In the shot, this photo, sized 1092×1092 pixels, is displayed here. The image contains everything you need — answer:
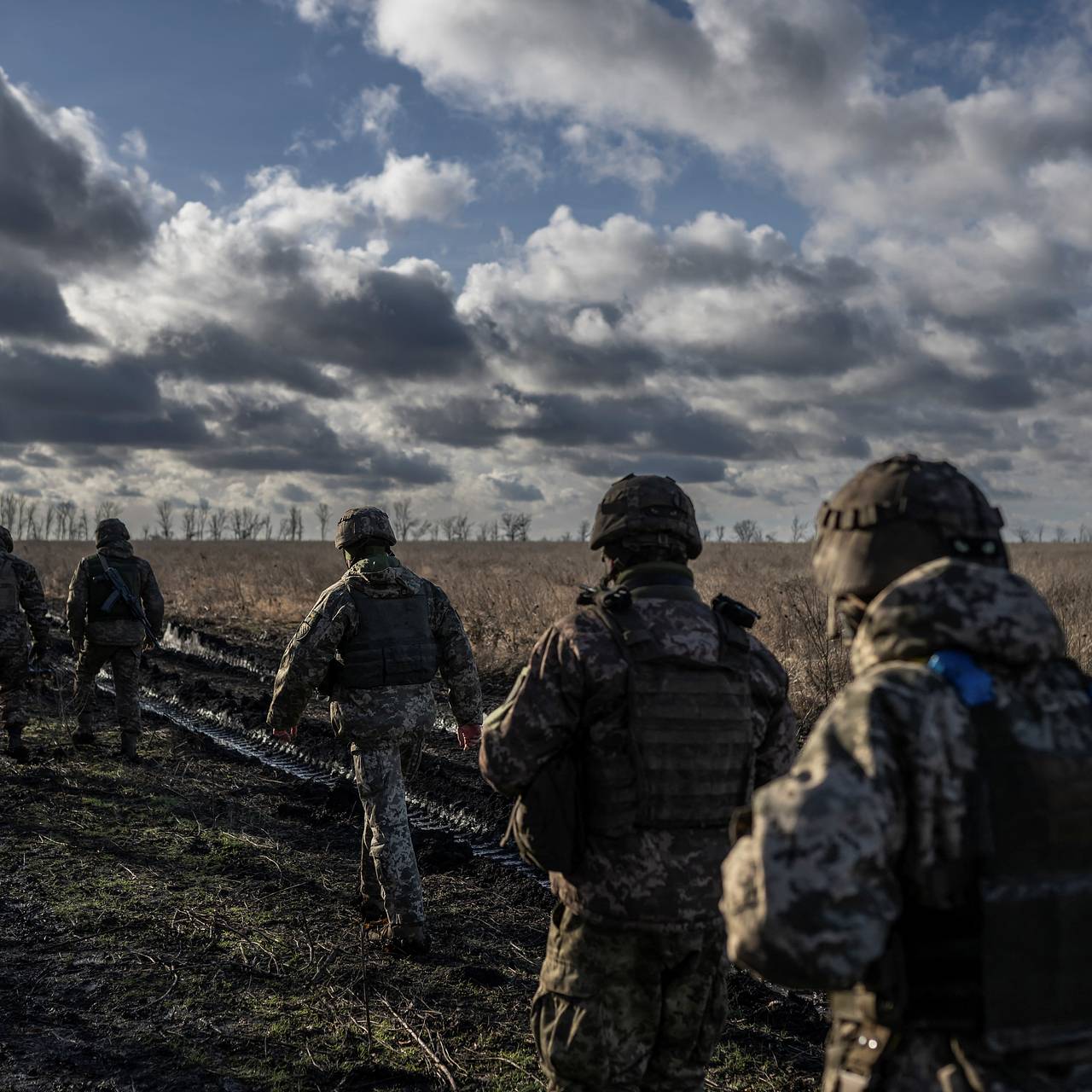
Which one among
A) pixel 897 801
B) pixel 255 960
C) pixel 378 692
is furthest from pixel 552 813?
pixel 255 960

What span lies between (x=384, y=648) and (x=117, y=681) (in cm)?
556

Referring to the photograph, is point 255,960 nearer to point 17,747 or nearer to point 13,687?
point 17,747

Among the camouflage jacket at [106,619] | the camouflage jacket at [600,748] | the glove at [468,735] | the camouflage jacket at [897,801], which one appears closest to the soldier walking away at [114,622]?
the camouflage jacket at [106,619]

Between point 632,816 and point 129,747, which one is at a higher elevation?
point 632,816

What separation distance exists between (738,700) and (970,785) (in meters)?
1.41

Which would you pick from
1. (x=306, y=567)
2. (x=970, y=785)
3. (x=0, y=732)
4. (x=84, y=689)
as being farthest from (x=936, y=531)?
(x=306, y=567)

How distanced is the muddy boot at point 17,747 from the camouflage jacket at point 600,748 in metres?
8.05

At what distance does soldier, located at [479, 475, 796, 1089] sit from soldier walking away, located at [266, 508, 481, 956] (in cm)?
237

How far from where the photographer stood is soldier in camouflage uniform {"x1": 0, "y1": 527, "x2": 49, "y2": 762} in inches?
384

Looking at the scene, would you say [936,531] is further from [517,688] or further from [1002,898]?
[517,688]

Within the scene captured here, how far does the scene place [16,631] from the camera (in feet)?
32.2

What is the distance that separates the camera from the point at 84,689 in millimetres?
10367

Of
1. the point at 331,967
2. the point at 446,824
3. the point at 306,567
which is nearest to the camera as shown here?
the point at 331,967

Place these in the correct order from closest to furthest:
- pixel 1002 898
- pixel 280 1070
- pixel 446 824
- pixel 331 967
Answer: pixel 1002 898 → pixel 280 1070 → pixel 331 967 → pixel 446 824
